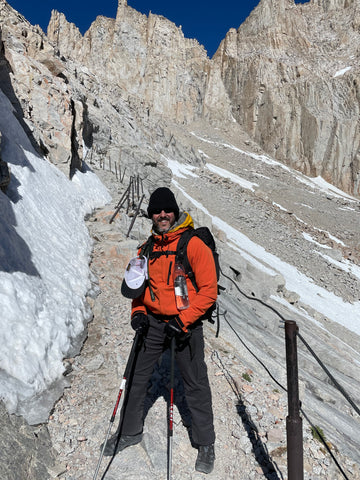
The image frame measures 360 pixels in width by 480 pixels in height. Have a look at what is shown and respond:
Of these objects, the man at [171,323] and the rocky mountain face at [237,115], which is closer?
the man at [171,323]

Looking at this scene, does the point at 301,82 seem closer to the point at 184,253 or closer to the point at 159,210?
the point at 159,210

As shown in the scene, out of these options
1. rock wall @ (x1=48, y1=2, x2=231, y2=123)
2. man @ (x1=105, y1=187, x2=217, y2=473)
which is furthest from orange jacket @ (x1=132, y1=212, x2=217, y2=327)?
rock wall @ (x1=48, y1=2, x2=231, y2=123)

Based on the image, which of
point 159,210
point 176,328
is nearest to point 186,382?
point 176,328

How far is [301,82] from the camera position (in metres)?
70.3

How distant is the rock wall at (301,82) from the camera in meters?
65.9

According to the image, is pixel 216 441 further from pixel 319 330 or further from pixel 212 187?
pixel 212 187

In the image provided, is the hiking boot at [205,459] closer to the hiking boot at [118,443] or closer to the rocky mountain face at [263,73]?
the hiking boot at [118,443]

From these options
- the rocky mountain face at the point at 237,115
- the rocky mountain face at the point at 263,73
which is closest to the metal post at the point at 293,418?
the rocky mountain face at the point at 237,115

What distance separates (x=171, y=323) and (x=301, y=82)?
82081 millimetres

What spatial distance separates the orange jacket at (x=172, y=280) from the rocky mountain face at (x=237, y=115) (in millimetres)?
8837

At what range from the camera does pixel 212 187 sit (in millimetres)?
34719

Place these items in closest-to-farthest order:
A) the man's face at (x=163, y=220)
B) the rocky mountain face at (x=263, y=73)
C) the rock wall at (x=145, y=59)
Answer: the man's face at (x=163, y=220)
the rocky mountain face at (x=263, y=73)
the rock wall at (x=145, y=59)

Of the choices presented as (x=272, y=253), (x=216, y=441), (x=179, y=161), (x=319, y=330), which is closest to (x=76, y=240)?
(x=216, y=441)

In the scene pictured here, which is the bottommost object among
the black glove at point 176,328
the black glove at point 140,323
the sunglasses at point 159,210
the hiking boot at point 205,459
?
the hiking boot at point 205,459
